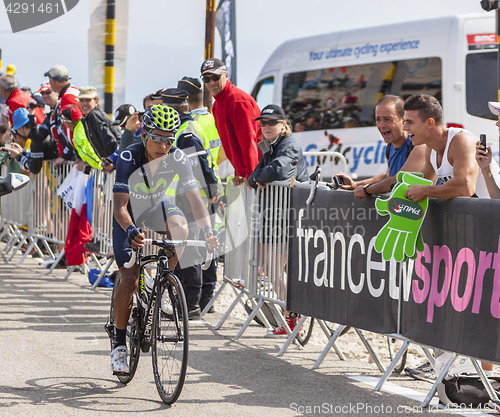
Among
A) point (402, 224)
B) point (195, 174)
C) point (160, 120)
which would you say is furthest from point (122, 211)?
point (195, 174)

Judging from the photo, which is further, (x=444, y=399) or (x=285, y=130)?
(x=285, y=130)

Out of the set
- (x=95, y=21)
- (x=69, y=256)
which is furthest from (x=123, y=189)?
(x=95, y=21)

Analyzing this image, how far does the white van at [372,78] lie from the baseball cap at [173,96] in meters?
7.11

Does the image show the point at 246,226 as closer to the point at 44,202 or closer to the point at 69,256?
the point at 69,256

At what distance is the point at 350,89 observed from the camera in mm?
15656

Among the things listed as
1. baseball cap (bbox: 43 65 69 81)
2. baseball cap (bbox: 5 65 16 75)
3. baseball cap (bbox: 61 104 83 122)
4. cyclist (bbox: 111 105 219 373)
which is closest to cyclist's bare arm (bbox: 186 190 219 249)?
cyclist (bbox: 111 105 219 373)

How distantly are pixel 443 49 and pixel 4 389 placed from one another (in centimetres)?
1075

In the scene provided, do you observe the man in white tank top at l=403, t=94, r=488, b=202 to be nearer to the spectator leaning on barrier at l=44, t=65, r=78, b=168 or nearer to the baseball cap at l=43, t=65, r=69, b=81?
the spectator leaning on barrier at l=44, t=65, r=78, b=168

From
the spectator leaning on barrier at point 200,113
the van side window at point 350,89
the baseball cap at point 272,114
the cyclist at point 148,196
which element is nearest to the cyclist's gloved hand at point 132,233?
the cyclist at point 148,196

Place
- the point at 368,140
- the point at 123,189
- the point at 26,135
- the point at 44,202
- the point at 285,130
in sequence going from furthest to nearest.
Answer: the point at 368,140 < the point at 26,135 < the point at 44,202 < the point at 285,130 < the point at 123,189

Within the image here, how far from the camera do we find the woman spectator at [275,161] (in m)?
6.96

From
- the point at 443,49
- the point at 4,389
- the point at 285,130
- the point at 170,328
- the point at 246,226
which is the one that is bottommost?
the point at 4,389

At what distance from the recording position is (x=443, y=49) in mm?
13781

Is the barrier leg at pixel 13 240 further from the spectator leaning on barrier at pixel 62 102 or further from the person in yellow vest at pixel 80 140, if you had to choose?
the person in yellow vest at pixel 80 140
